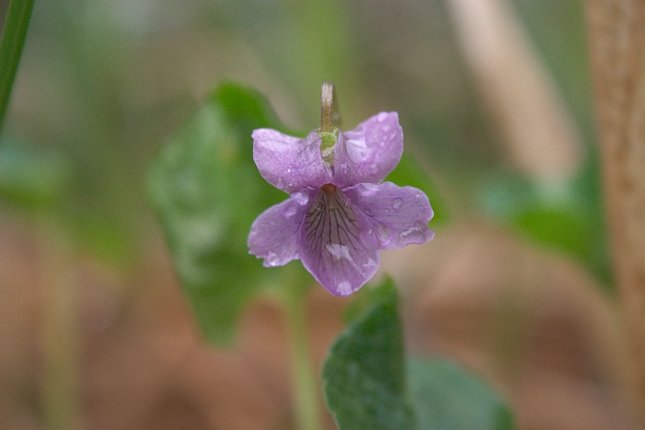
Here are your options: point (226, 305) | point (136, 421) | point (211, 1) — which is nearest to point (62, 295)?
point (136, 421)

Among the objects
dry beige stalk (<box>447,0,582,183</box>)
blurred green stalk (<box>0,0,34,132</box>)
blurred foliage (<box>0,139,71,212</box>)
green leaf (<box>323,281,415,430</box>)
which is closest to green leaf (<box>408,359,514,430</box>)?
green leaf (<box>323,281,415,430</box>)

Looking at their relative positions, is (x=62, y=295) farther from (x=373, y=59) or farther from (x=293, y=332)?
(x=373, y=59)

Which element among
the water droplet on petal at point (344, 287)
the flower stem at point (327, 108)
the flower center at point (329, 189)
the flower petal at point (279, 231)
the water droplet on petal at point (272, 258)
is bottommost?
the water droplet on petal at point (344, 287)

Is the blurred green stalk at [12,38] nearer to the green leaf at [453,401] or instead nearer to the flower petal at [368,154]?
the flower petal at [368,154]

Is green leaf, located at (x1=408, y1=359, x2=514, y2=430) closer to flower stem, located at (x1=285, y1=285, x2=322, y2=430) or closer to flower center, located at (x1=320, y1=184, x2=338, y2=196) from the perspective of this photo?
flower stem, located at (x1=285, y1=285, x2=322, y2=430)

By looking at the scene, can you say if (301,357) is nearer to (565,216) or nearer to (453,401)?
(453,401)

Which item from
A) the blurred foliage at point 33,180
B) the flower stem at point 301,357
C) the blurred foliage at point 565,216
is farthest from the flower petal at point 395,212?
the blurred foliage at point 33,180
